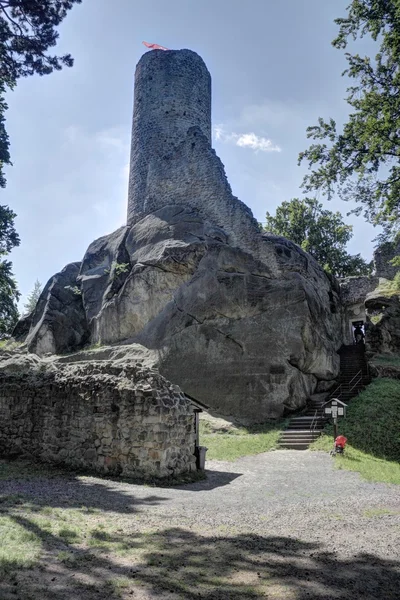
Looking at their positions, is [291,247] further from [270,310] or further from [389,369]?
[389,369]

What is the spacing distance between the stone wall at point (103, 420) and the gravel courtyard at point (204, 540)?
889 mm

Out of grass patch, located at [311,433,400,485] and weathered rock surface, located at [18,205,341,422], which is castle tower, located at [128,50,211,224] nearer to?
weathered rock surface, located at [18,205,341,422]

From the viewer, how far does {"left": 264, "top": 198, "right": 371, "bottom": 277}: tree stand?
133 ft

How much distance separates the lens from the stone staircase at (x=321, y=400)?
15.8 meters

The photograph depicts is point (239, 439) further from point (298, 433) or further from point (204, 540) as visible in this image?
point (204, 540)

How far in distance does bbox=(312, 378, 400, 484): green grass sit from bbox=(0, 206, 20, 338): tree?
1364 cm

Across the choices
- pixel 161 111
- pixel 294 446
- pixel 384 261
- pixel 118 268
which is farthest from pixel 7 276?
pixel 384 261

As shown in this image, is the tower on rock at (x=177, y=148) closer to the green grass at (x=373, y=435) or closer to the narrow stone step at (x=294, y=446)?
the green grass at (x=373, y=435)

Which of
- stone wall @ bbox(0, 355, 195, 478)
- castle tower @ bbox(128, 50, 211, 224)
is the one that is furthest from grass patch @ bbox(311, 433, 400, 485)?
castle tower @ bbox(128, 50, 211, 224)

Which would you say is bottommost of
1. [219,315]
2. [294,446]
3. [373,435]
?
[294,446]

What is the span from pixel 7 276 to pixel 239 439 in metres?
11.5

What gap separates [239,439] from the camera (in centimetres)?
1630

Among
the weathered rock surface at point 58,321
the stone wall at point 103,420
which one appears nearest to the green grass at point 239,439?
the stone wall at point 103,420

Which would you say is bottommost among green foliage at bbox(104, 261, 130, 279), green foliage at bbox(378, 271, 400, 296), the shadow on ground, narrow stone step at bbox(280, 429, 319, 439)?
narrow stone step at bbox(280, 429, 319, 439)
